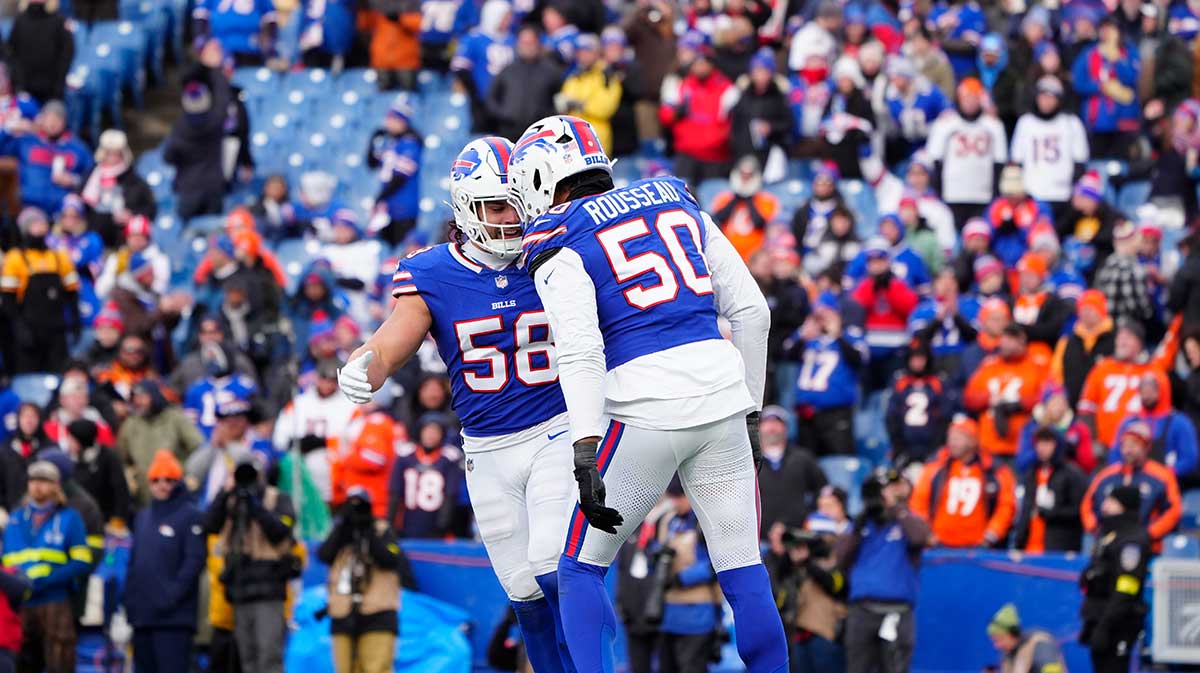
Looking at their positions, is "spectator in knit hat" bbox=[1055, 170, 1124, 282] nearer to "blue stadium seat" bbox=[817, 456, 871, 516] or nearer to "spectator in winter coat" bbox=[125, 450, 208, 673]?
"blue stadium seat" bbox=[817, 456, 871, 516]

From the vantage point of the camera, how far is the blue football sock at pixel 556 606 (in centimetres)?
838

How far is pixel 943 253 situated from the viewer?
18.5 metres

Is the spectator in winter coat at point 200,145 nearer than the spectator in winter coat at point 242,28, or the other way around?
the spectator in winter coat at point 200,145

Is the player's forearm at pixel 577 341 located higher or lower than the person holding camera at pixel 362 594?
higher

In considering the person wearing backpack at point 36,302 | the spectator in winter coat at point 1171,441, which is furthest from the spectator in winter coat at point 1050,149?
the person wearing backpack at point 36,302

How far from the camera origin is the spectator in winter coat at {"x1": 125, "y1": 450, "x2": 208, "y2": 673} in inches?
569

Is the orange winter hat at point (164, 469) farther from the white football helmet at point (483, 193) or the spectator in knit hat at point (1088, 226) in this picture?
the spectator in knit hat at point (1088, 226)

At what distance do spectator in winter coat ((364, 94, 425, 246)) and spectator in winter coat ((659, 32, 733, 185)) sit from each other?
2465mm

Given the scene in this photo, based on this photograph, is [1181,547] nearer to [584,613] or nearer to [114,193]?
[584,613]

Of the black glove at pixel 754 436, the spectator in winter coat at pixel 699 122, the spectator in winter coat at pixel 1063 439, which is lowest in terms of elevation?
the spectator in winter coat at pixel 1063 439

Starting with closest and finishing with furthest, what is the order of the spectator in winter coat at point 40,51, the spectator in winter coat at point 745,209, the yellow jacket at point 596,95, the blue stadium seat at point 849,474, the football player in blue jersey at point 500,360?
1. the football player in blue jersey at point 500,360
2. the blue stadium seat at point 849,474
3. the spectator in winter coat at point 745,209
4. the yellow jacket at point 596,95
5. the spectator in winter coat at point 40,51

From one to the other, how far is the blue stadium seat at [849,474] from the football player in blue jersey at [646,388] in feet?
28.0

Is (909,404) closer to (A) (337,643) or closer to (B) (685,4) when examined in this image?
(A) (337,643)

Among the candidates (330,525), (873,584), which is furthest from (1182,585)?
(330,525)
